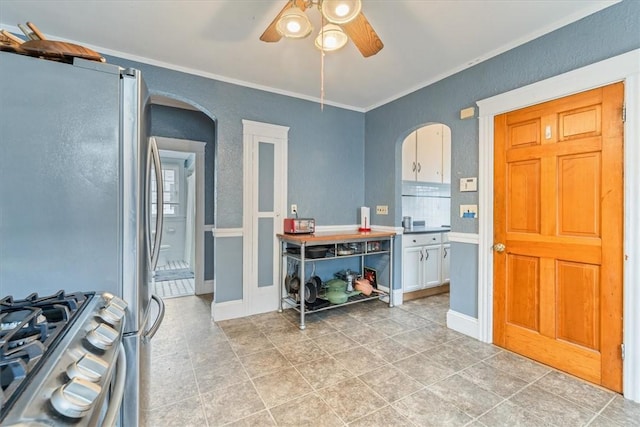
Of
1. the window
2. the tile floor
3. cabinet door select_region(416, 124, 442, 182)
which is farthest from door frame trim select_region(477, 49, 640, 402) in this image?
the window

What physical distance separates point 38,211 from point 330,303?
2.76 meters

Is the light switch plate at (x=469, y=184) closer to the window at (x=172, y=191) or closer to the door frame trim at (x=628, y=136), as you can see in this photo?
the door frame trim at (x=628, y=136)

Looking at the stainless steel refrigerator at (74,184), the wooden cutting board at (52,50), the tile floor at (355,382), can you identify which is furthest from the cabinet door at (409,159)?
the wooden cutting board at (52,50)

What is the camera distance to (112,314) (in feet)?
2.84

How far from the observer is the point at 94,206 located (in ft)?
3.75

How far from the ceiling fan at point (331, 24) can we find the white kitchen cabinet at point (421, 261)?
254 cm

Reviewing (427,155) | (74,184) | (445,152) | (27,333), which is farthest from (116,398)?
(445,152)

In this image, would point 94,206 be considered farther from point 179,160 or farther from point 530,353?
point 179,160

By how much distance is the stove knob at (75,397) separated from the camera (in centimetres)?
48

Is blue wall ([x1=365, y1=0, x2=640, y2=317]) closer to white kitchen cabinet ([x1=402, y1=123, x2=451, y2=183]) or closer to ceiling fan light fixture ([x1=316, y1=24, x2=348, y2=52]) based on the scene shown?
white kitchen cabinet ([x1=402, y1=123, x2=451, y2=183])

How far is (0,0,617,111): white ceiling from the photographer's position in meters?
2.00

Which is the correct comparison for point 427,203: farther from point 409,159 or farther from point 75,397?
point 75,397

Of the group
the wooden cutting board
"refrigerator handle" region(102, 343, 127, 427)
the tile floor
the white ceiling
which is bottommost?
the tile floor

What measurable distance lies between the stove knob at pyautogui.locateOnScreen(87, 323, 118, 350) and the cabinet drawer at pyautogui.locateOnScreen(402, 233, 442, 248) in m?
3.41
